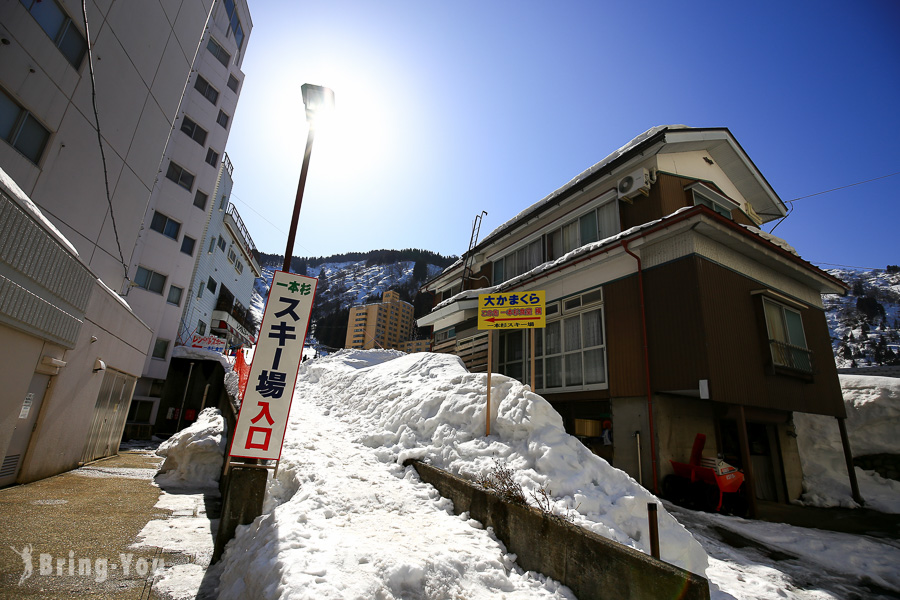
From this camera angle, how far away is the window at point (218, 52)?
86.1 ft

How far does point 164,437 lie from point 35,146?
16868 millimetres

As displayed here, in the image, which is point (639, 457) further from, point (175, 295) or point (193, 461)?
point (175, 295)

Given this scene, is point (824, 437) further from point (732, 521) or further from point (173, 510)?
point (173, 510)

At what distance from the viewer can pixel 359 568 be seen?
138 inches

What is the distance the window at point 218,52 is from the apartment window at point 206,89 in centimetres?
217

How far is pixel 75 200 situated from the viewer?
10164mm

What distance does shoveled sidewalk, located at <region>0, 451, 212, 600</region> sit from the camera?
12.1 feet

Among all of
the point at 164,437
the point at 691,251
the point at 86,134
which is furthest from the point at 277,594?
the point at 164,437

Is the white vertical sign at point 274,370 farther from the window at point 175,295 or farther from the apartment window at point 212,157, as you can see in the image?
the apartment window at point 212,157

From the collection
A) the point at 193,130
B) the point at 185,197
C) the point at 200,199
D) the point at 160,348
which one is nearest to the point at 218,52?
the point at 193,130

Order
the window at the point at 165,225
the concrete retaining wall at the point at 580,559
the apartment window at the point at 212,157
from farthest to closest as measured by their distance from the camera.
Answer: the apartment window at the point at 212,157
the window at the point at 165,225
the concrete retaining wall at the point at 580,559

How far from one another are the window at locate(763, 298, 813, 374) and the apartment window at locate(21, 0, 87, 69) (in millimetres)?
18441

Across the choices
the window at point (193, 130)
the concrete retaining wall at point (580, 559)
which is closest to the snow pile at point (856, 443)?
the concrete retaining wall at point (580, 559)

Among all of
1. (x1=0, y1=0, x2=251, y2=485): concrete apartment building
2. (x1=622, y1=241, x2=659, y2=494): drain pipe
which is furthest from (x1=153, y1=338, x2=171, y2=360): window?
(x1=622, y1=241, x2=659, y2=494): drain pipe
